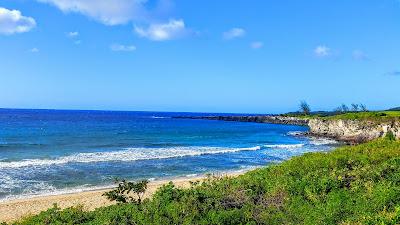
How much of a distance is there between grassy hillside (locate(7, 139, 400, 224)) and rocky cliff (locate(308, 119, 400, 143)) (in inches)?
1933

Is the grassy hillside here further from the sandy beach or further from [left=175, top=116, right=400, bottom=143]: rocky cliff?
[left=175, top=116, right=400, bottom=143]: rocky cliff

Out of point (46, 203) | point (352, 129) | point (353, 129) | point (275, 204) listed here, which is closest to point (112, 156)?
point (46, 203)

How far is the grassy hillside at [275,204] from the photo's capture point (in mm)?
10008

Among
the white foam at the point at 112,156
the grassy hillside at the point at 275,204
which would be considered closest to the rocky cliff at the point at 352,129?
the white foam at the point at 112,156

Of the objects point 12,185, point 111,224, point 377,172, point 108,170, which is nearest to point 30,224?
point 111,224

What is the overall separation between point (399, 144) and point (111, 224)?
15605mm

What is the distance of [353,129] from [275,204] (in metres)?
63.2

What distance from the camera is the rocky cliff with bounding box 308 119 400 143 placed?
61.4 meters

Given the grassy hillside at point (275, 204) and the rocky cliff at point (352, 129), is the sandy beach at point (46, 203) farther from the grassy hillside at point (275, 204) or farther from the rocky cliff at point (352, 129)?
the rocky cliff at point (352, 129)

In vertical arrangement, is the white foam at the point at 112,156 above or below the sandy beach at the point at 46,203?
above

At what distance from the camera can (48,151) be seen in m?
45.3

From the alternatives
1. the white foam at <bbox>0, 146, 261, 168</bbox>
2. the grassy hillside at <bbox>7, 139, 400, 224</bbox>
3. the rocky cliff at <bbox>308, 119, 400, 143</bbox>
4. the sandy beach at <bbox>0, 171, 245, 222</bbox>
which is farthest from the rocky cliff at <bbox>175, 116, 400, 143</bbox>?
the grassy hillside at <bbox>7, 139, 400, 224</bbox>

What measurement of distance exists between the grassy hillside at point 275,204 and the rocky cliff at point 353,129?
49.1 meters

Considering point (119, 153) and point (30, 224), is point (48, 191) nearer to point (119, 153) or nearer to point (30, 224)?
point (30, 224)
